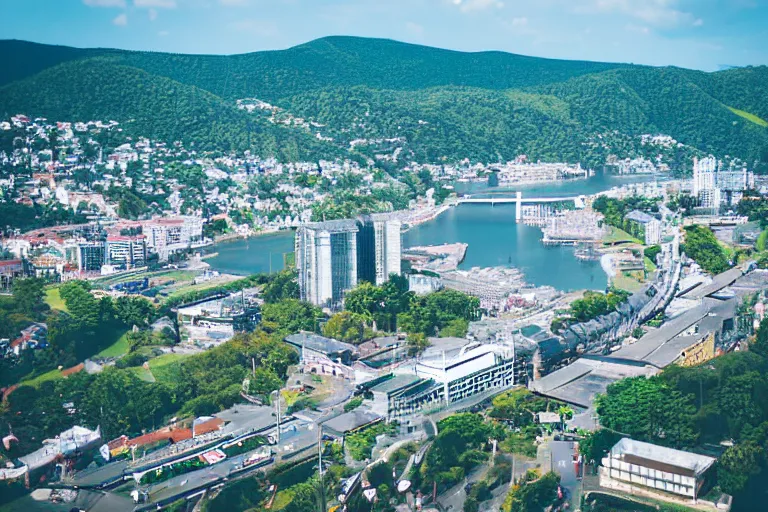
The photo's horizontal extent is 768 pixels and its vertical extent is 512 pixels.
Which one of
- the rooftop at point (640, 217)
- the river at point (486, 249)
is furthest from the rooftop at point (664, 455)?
the rooftop at point (640, 217)

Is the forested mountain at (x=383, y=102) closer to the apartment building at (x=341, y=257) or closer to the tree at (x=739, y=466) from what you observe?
the apartment building at (x=341, y=257)

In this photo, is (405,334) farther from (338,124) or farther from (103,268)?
(338,124)

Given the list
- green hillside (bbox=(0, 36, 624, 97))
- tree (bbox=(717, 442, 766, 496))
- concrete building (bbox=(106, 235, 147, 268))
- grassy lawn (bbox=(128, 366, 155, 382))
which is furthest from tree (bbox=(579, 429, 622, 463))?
green hillside (bbox=(0, 36, 624, 97))

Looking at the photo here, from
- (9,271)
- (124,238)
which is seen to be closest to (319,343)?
(9,271)

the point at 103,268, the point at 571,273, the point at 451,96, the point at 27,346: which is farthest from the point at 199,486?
the point at 451,96

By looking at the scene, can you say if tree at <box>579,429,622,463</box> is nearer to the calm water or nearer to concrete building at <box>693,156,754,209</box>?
the calm water

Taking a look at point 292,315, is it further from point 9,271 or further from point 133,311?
point 9,271
